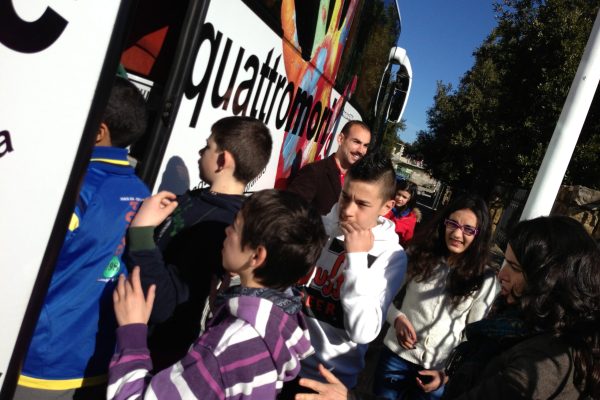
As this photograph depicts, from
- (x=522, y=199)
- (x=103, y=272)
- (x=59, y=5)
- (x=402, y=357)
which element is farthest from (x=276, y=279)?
(x=522, y=199)

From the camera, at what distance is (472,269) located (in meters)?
2.76

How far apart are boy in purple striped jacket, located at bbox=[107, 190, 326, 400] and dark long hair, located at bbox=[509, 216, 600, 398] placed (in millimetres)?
712

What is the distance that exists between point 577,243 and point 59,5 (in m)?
1.65

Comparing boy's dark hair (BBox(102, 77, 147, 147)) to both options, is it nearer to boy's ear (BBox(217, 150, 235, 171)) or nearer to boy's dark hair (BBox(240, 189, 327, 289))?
boy's ear (BBox(217, 150, 235, 171))

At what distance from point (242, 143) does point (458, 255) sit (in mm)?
1589

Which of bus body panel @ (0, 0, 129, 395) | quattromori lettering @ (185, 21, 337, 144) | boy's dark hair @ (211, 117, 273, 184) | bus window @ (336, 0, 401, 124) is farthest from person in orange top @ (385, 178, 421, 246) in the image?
bus body panel @ (0, 0, 129, 395)

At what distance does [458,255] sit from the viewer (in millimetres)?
2855

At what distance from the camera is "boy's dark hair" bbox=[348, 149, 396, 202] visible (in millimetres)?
2094

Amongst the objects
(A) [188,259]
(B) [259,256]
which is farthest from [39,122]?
(A) [188,259]

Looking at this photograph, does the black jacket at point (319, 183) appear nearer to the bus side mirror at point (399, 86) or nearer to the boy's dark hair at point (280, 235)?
the boy's dark hair at point (280, 235)

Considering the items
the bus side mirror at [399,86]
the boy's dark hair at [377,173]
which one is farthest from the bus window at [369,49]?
the boy's dark hair at [377,173]

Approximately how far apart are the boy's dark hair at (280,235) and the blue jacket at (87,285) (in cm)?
47

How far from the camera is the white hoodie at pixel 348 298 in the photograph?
1776 mm

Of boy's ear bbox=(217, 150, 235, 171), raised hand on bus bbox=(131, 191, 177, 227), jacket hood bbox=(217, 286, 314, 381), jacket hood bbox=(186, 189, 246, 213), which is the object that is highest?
boy's ear bbox=(217, 150, 235, 171)
